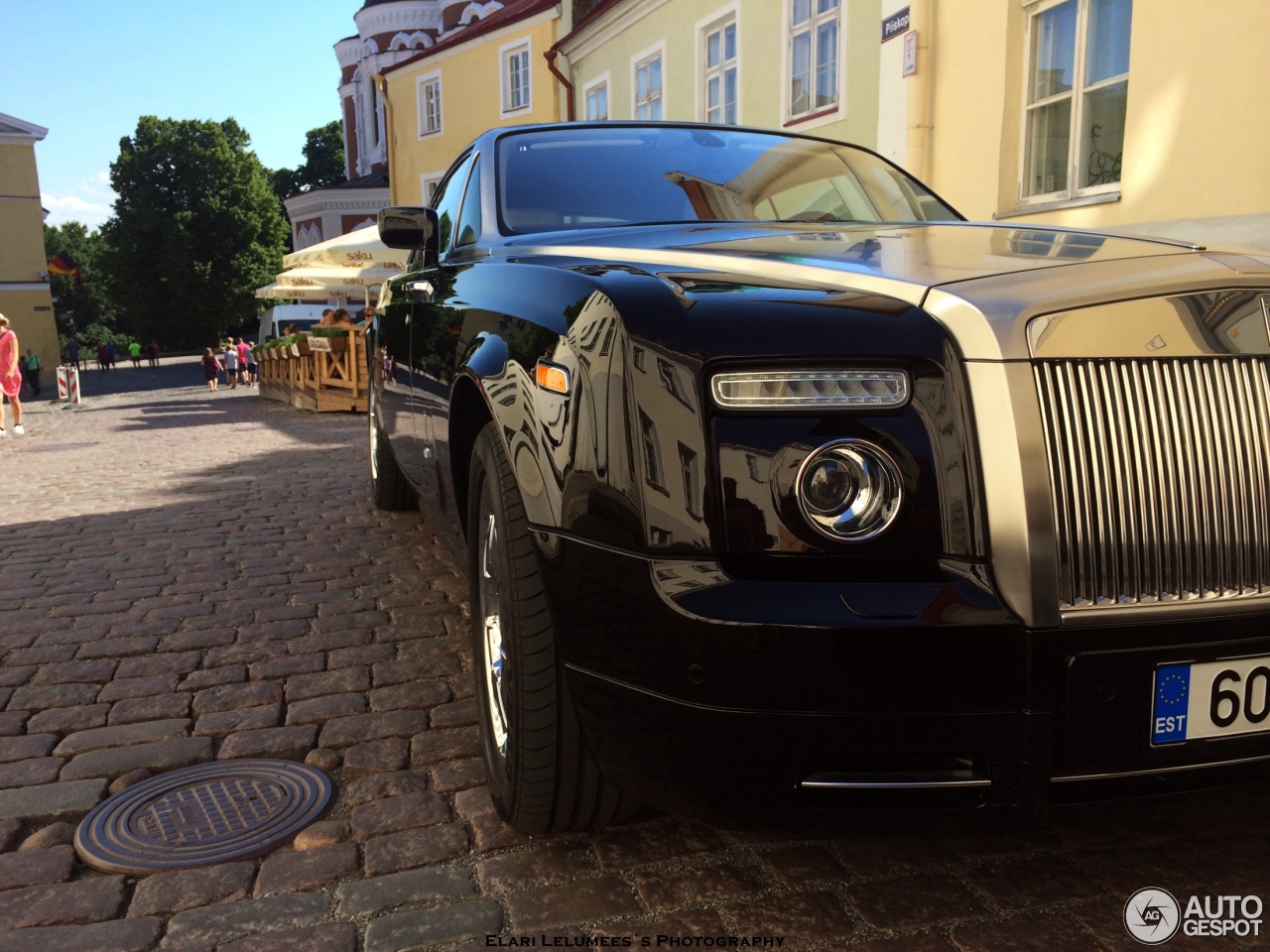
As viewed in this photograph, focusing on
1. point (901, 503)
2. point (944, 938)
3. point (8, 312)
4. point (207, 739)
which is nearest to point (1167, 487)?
point (901, 503)

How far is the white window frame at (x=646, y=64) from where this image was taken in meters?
17.7

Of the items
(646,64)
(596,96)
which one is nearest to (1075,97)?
(646,64)

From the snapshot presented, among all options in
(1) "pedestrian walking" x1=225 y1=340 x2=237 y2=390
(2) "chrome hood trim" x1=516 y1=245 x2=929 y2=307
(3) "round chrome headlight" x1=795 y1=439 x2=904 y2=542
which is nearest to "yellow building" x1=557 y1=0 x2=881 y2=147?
(2) "chrome hood trim" x1=516 y1=245 x2=929 y2=307

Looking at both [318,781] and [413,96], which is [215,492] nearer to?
[318,781]

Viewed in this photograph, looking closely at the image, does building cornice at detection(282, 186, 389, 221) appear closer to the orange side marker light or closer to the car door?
the car door

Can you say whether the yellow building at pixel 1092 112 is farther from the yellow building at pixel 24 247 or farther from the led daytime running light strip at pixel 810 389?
the yellow building at pixel 24 247

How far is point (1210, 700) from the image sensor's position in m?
1.81

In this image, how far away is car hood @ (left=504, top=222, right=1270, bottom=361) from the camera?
183 centimetres

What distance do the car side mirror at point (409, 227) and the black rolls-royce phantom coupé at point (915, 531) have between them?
2075 millimetres

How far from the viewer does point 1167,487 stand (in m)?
1.85

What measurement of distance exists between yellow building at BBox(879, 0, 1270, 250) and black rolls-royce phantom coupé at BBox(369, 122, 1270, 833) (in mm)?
5732

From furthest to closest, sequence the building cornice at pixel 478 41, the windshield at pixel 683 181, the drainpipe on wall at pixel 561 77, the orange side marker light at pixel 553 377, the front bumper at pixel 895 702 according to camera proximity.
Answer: the building cornice at pixel 478 41
the drainpipe on wall at pixel 561 77
the windshield at pixel 683 181
the orange side marker light at pixel 553 377
the front bumper at pixel 895 702

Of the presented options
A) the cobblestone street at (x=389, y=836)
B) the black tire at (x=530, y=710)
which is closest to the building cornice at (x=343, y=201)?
the cobblestone street at (x=389, y=836)

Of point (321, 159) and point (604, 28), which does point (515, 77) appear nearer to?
point (604, 28)
